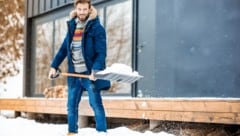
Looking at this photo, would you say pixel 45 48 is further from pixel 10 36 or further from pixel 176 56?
pixel 10 36

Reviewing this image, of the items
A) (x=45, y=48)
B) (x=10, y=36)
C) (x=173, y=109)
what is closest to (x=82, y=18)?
(x=173, y=109)

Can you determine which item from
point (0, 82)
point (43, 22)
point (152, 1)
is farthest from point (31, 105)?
point (0, 82)

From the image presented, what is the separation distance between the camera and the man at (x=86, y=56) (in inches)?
141

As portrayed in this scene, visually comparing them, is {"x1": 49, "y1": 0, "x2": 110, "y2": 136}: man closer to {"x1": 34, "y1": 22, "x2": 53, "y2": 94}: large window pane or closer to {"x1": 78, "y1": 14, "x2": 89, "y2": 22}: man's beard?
{"x1": 78, "y1": 14, "x2": 89, "y2": 22}: man's beard

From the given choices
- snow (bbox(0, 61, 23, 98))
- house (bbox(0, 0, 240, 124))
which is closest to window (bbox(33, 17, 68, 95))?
house (bbox(0, 0, 240, 124))

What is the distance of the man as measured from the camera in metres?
3.58

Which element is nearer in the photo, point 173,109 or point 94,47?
point 94,47

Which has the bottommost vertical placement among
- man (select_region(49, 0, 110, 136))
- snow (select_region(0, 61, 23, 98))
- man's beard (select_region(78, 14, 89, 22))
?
snow (select_region(0, 61, 23, 98))

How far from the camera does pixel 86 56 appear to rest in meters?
3.63

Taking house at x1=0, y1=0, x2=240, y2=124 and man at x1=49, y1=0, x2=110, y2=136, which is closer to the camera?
man at x1=49, y1=0, x2=110, y2=136

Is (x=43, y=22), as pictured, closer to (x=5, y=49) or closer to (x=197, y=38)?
(x=197, y=38)

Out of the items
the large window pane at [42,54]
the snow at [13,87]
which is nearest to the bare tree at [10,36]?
the snow at [13,87]

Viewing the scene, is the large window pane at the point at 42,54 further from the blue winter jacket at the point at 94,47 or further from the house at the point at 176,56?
the blue winter jacket at the point at 94,47

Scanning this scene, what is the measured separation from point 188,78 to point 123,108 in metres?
0.78
